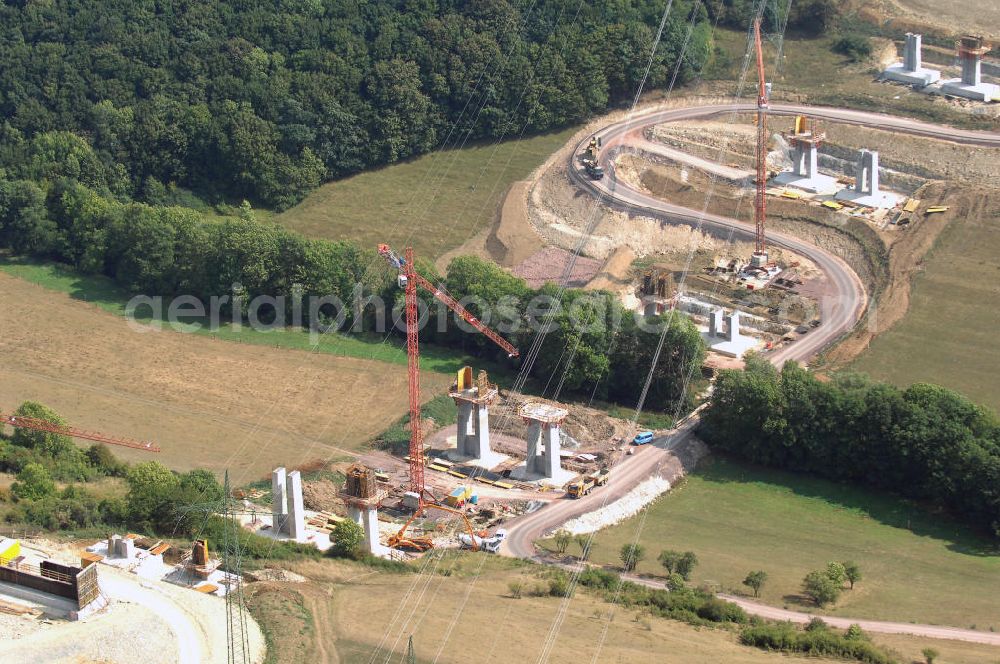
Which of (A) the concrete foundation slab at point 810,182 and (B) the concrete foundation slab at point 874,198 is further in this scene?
(A) the concrete foundation slab at point 810,182

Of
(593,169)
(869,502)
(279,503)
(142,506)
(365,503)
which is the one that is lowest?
(869,502)

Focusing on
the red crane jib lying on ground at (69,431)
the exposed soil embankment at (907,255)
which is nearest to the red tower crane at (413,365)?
the red crane jib lying on ground at (69,431)

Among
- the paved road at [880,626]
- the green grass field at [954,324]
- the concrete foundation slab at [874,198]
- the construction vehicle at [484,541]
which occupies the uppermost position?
the concrete foundation slab at [874,198]

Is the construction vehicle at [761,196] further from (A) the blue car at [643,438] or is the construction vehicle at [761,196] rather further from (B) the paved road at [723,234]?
(A) the blue car at [643,438]

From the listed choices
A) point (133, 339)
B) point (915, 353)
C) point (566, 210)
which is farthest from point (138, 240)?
point (915, 353)

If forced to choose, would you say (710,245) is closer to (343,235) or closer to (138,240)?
(343,235)

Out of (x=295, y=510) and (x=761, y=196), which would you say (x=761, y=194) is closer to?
(x=761, y=196)

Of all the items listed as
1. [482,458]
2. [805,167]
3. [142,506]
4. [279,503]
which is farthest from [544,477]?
[805,167]

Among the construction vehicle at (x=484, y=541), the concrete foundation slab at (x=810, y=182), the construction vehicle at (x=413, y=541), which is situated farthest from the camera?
the concrete foundation slab at (x=810, y=182)
